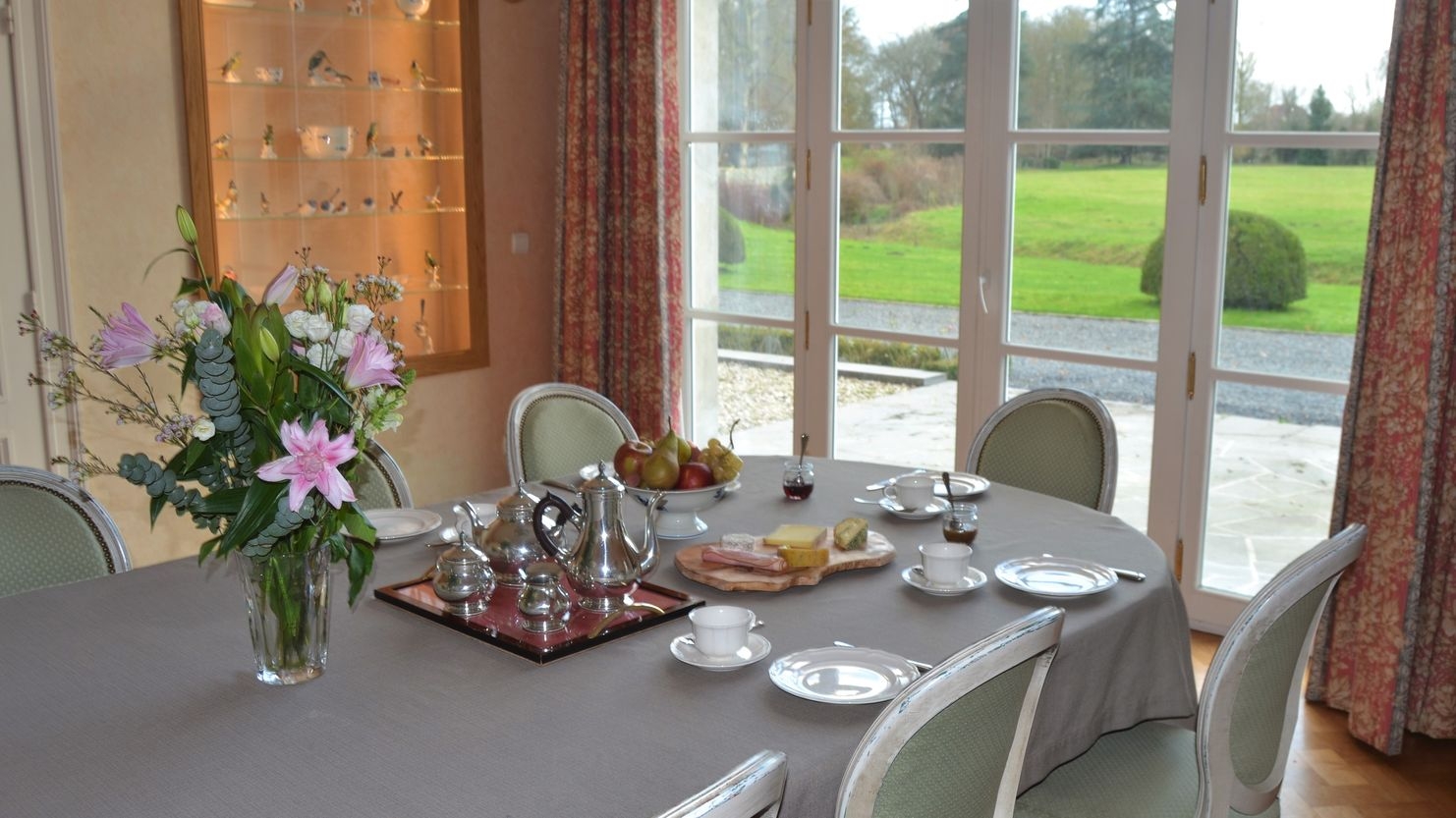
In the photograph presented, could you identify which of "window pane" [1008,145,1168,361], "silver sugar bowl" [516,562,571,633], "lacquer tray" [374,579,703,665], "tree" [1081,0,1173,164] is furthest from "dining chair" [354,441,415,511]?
"tree" [1081,0,1173,164]

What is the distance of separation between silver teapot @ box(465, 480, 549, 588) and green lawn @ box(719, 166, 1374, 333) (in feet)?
8.07

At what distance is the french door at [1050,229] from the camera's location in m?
3.80

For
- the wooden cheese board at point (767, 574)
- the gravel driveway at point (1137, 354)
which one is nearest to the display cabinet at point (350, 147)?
the gravel driveway at point (1137, 354)

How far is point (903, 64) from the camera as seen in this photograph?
448 cm

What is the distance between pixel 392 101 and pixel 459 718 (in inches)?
140

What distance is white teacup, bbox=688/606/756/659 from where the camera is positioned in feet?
6.46

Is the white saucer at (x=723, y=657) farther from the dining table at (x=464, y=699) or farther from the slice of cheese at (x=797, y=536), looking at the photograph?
the slice of cheese at (x=797, y=536)

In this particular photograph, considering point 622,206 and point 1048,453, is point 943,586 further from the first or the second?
point 622,206

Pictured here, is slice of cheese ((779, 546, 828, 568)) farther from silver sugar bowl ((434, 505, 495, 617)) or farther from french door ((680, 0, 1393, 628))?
french door ((680, 0, 1393, 628))

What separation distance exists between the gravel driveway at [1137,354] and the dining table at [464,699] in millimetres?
1492

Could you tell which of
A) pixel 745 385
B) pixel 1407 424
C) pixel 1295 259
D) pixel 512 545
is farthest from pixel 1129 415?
pixel 512 545

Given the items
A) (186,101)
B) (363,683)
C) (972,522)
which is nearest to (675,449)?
(972,522)

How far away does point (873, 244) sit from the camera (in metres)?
4.67

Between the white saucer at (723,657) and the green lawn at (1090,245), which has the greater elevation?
the green lawn at (1090,245)
